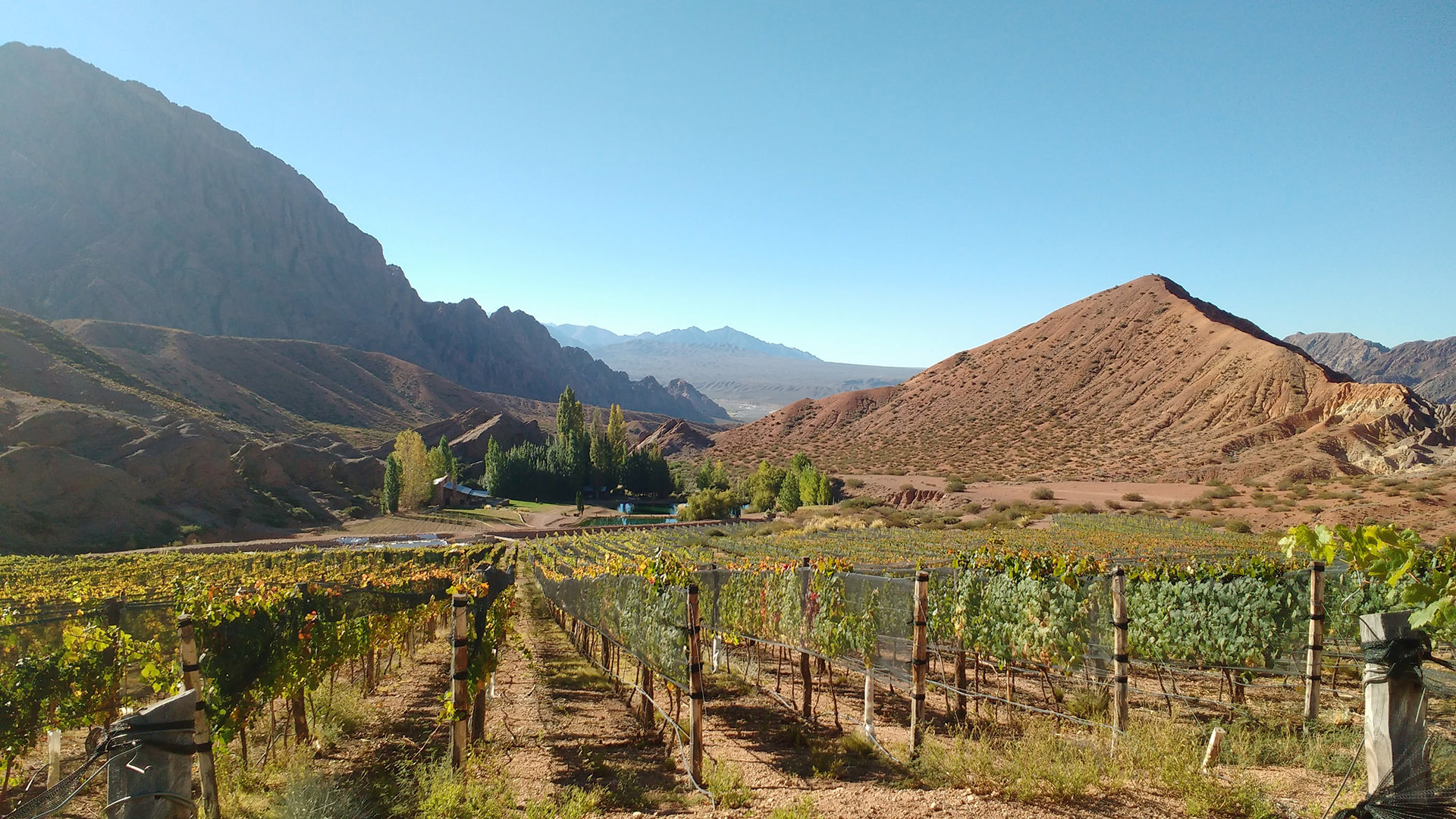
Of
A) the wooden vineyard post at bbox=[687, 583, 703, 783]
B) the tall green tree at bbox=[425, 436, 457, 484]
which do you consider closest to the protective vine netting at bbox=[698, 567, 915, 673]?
the wooden vineyard post at bbox=[687, 583, 703, 783]

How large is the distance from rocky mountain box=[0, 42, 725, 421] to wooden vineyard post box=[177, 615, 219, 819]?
507ft

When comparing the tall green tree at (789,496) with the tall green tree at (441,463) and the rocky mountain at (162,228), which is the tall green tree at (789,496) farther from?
the rocky mountain at (162,228)

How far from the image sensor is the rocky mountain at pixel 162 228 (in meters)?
129

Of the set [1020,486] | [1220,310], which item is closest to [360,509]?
[1020,486]

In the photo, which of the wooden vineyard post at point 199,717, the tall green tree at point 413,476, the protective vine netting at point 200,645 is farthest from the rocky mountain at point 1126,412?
the wooden vineyard post at point 199,717

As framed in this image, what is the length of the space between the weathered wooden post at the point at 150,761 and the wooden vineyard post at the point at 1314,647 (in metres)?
10.8

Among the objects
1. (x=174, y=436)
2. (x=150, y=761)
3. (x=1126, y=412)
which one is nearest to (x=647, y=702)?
(x=150, y=761)

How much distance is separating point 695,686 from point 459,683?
2.36 m

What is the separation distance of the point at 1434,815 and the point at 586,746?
7694 millimetres

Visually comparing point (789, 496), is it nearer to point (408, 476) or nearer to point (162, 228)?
point (408, 476)

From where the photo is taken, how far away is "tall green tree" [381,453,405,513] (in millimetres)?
60125

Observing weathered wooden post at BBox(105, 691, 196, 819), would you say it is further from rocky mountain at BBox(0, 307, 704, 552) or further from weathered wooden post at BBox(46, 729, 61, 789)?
rocky mountain at BBox(0, 307, 704, 552)

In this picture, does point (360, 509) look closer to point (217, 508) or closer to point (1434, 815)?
point (217, 508)

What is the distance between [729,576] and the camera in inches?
487
